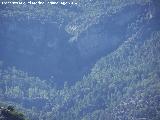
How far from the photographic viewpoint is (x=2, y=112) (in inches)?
3927

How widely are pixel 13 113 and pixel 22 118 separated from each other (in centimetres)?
239

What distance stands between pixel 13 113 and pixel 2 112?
1.93 m

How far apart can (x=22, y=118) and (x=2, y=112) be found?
4068 mm

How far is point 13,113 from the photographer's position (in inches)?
3944

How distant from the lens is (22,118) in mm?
101812
